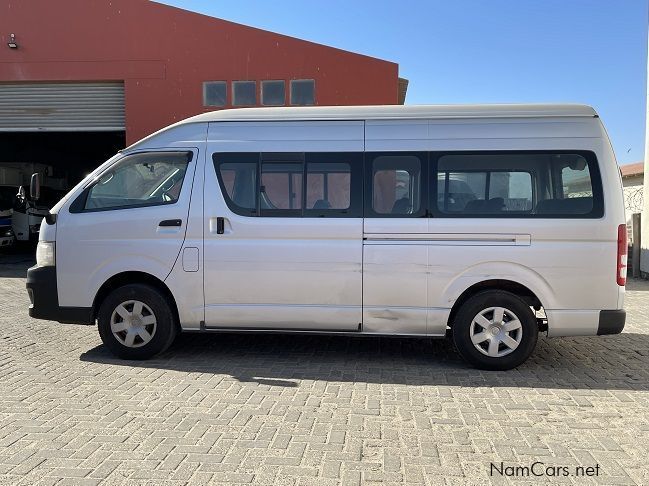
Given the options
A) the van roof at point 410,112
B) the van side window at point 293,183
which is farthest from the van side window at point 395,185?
the van roof at point 410,112

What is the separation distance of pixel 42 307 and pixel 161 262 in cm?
138

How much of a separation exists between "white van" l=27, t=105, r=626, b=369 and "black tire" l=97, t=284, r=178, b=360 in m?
0.01

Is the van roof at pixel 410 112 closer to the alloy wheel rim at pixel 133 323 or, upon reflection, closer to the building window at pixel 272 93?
the alloy wheel rim at pixel 133 323

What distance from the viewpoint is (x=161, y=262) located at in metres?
4.99

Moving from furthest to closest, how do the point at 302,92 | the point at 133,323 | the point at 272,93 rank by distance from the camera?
1. the point at 272,93
2. the point at 302,92
3. the point at 133,323

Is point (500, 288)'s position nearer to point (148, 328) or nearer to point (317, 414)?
point (317, 414)

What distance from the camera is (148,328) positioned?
5098 mm

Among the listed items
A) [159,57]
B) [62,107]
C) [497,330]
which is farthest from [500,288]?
[62,107]

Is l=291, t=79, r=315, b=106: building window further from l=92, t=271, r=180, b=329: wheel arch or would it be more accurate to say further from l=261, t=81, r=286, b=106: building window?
l=92, t=271, r=180, b=329: wheel arch

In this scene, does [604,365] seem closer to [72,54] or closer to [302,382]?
[302,382]

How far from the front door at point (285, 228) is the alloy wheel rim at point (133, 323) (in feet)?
2.02

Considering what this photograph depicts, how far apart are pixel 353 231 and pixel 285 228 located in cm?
66

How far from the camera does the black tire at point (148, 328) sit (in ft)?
16.5

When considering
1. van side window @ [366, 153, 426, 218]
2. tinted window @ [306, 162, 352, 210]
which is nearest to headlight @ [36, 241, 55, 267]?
tinted window @ [306, 162, 352, 210]
